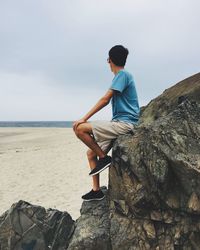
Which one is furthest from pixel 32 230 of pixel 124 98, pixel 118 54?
pixel 118 54

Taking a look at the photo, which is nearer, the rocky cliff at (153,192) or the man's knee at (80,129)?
the rocky cliff at (153,192)

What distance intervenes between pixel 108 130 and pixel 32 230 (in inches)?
127

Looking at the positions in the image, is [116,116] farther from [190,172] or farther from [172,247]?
[172,247]

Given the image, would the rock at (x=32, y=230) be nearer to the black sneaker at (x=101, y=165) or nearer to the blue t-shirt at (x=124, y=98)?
the black sneaker at (x=101, y=165)

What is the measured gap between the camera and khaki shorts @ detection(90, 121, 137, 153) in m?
6.93

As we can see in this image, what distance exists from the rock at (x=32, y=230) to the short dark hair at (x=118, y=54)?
3856 mm

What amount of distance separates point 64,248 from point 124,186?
8.10ft

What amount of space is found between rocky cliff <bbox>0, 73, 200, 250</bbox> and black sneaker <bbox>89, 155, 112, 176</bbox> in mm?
185

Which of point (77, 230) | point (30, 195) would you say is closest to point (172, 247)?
point (77, 230)

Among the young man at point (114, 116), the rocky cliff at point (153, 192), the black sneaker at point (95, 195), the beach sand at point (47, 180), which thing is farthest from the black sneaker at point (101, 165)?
the beach sand at point (47, 180)

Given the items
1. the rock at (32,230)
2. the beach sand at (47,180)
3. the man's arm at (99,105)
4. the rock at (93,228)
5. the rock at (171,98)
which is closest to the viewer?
the rock at (93,228)

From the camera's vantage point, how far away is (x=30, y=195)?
55.3ft

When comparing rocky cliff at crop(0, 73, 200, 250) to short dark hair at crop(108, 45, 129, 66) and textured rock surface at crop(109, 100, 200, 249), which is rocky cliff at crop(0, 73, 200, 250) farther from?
short dark hair at crop(108, 45, 129, 66)

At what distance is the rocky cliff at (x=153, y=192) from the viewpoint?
600cm
